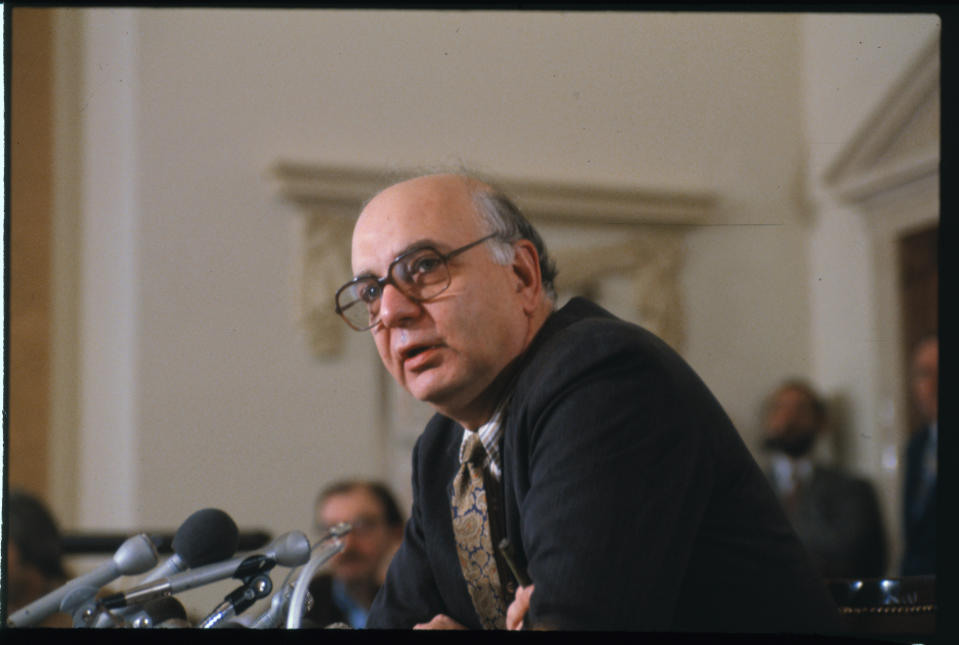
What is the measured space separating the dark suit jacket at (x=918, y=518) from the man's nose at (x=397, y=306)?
2154mm

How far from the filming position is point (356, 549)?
10.6ft

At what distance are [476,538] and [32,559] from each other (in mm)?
1795

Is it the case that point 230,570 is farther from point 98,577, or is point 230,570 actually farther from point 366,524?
point 366,524

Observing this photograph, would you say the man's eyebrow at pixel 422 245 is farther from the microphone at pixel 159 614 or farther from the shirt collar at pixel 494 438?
the microphone at pixel 159 614

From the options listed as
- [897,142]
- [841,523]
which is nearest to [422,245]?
[841,523]

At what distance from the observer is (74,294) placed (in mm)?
5441

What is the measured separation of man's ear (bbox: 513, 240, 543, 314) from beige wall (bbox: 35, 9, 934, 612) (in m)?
3.05

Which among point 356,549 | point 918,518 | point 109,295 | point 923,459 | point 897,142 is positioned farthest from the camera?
point 897,142

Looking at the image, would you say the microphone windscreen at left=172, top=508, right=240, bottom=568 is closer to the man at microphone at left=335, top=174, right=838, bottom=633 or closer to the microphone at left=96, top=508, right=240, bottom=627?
the microphone at left=96, top=508, right=240, bottom=627

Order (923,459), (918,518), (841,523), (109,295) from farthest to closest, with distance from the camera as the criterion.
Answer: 1. (109,295)
2. (841,523)
3. (923,459)
4. (918,518)

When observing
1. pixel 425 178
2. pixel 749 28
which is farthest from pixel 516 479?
pixel 749 28

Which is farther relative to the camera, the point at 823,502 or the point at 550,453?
A: the point at 823,502

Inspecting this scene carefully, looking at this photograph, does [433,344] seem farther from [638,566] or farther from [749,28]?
[749,28]

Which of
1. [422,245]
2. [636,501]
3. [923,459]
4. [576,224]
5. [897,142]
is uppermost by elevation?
[897,142]
